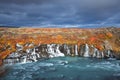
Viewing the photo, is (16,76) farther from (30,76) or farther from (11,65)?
(11,65)

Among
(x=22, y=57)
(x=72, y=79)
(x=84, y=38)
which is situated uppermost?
(x=84, y=38)

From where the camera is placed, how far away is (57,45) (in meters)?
43.3

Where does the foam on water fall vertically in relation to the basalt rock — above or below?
below

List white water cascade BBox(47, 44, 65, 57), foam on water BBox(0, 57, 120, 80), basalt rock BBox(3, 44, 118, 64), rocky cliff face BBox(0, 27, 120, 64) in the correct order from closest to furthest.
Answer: foam on water BBox(0, 57, 120, 80), rocky cliff face BBox(0, 27, 120, 64), basalt rock BBox(3, 44, 118, 64), white water cascade BBox(47, 44, 65, 57)

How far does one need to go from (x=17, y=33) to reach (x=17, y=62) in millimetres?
16281

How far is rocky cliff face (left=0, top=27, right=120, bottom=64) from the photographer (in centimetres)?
3879

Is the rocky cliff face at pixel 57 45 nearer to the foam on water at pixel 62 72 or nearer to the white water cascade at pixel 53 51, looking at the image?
the white water cascade at pixel 53 51

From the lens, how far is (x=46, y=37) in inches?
1860

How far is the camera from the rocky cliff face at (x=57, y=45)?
38.8 metres

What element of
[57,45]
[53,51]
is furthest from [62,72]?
[57,45]

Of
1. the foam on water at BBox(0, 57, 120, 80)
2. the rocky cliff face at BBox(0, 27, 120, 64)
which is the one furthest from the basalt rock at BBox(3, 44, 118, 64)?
the foam on water at BBox(0, 57, 120, 80)

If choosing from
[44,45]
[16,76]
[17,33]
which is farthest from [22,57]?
[17,33]

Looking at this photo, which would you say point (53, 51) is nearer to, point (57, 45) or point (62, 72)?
point (57, 45)

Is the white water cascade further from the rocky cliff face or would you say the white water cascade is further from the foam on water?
the foam on water
